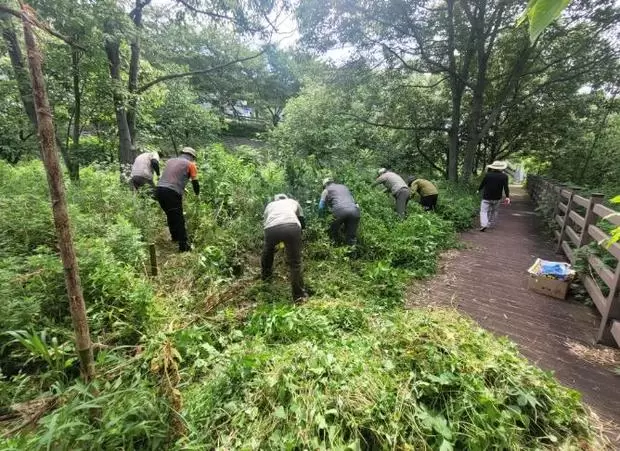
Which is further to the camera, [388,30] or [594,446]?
[388,30]

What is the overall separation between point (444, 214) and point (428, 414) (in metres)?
6.78

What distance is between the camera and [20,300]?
268 cm

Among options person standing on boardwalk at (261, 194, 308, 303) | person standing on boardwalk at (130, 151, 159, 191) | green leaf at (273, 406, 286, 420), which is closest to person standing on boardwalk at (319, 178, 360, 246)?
person standing on boardwalk at (261, 194, 308, 303)

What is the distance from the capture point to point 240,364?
237 cm

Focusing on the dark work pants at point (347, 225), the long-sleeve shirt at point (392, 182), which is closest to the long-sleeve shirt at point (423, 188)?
the long-sleeve shirt at point (392, 182)

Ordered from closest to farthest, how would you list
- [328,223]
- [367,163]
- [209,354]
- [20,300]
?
[20,300], [209,354], [328,223], [367,163]

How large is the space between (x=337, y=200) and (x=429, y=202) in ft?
12.1

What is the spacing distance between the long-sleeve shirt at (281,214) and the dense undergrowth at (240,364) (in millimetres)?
926

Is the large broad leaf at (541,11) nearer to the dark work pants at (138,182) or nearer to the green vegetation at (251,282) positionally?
the green vegetation at (251,282)

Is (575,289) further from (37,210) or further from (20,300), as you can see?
(37,210)

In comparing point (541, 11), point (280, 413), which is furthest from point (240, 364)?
point (541, 11)

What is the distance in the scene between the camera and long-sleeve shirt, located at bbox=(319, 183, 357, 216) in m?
5.37

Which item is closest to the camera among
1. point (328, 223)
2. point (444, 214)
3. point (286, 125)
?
point (328, 223)

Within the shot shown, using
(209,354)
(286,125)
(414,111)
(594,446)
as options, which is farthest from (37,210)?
(414,111)
